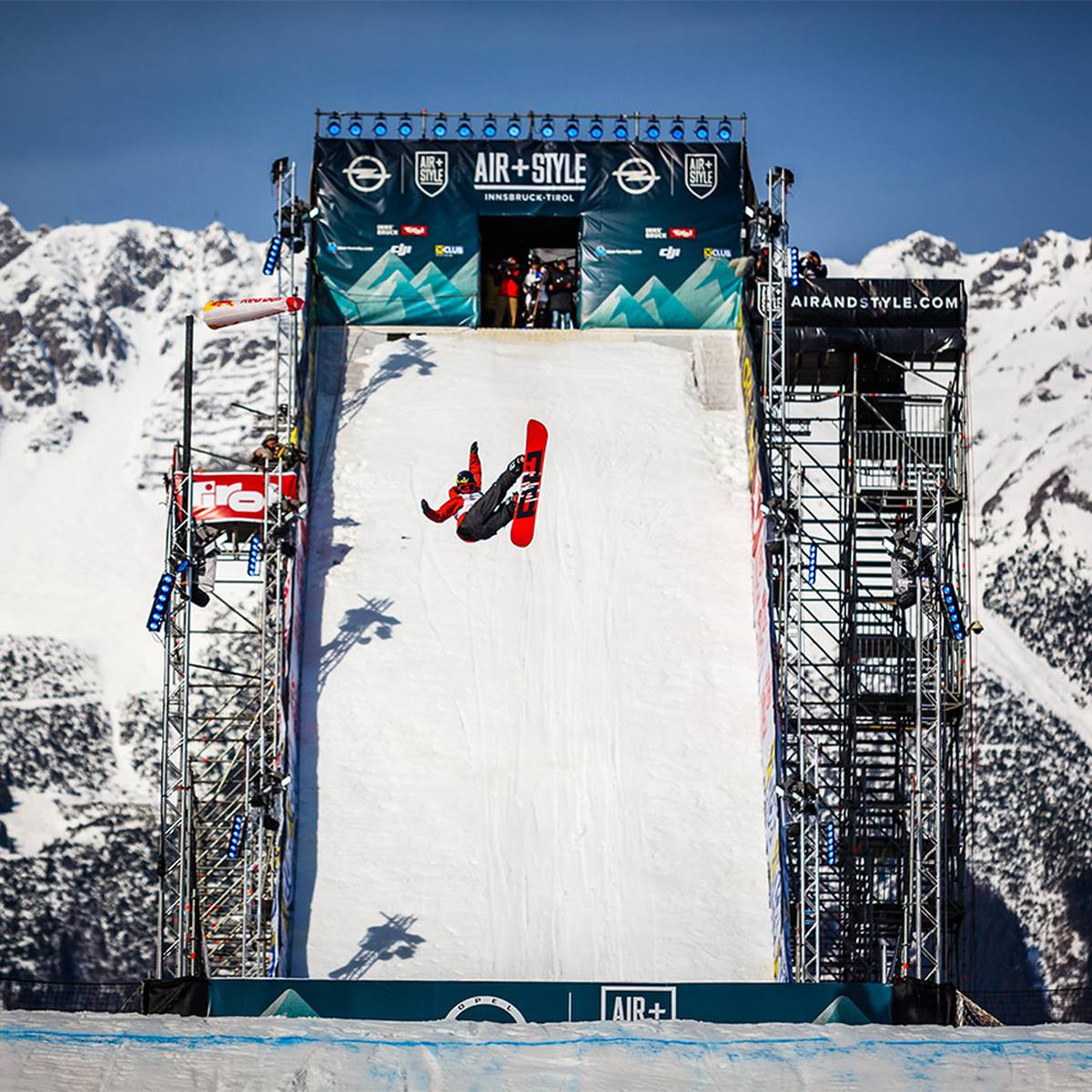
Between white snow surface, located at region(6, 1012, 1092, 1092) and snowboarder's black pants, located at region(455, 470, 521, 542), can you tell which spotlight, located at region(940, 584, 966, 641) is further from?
white snow surface, located at region(6, 1012, 1092, 1092)

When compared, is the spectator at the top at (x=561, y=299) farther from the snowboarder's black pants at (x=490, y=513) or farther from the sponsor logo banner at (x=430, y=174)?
the snowboarder's black pants at (x=490, y=513)

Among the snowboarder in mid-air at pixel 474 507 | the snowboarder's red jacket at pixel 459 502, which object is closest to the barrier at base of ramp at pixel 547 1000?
the snowboarder in mid-air at pixel 474 507

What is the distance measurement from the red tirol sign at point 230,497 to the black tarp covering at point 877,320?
7.87 m

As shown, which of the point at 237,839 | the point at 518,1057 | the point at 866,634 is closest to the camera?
the point at 518,1057

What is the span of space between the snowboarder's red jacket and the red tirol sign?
2.67 metres

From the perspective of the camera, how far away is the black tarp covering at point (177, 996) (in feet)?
58.6

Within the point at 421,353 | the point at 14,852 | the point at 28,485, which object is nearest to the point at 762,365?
the point at 421,353

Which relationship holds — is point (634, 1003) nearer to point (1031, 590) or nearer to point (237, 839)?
point (237, 839)

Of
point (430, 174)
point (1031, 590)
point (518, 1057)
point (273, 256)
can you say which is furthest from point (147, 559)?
point (518, 1057)

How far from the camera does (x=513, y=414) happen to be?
29219 mm

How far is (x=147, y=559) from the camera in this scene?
80.1 metres

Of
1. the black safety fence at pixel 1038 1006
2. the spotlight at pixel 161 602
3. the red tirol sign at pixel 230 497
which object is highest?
the red tirol sign at pixel 230 497

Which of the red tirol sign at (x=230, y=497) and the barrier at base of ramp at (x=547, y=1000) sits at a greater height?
the red tirol sign at (x=230, y=497)

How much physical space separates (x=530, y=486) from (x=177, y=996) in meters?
11.3
